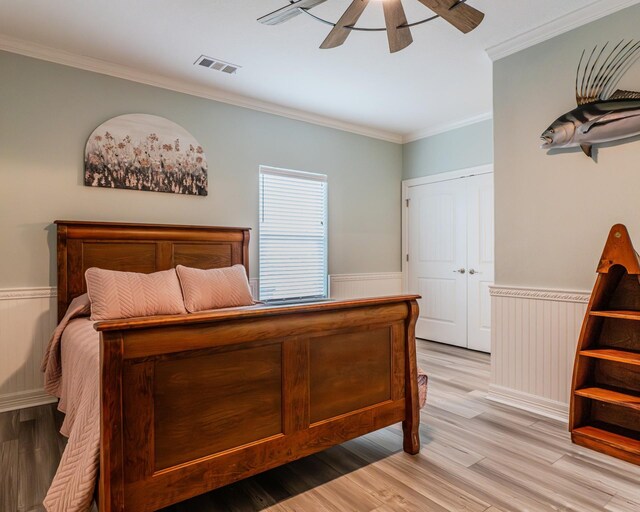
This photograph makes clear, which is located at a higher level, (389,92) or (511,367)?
(389,92)

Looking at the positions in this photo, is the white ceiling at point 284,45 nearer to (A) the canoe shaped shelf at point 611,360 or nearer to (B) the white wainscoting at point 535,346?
(A) the canoe shaped shelf at point 611,360

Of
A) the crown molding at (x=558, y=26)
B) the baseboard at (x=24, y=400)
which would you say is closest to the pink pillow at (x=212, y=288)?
the baseboard at (x=24, y=400)

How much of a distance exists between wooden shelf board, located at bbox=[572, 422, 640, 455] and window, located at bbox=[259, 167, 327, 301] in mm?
2771

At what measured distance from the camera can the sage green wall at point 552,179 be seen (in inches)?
99.6

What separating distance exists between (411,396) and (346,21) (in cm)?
205

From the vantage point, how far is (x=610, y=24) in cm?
254

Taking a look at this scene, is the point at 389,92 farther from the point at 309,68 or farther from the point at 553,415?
the point at 553,415

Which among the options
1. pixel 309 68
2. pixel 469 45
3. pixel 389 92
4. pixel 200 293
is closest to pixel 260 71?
pixel 309 68

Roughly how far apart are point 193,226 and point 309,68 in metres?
1.69

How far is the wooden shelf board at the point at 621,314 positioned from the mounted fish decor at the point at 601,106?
104 cm

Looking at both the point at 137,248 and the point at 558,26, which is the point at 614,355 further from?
the point at 137,248

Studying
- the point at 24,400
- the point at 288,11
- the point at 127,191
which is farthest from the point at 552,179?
the point at 24,400

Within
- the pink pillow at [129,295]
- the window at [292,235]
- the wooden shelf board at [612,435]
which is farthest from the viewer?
the window at [292,235]

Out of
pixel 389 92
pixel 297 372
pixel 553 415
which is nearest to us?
pixel 297 372
